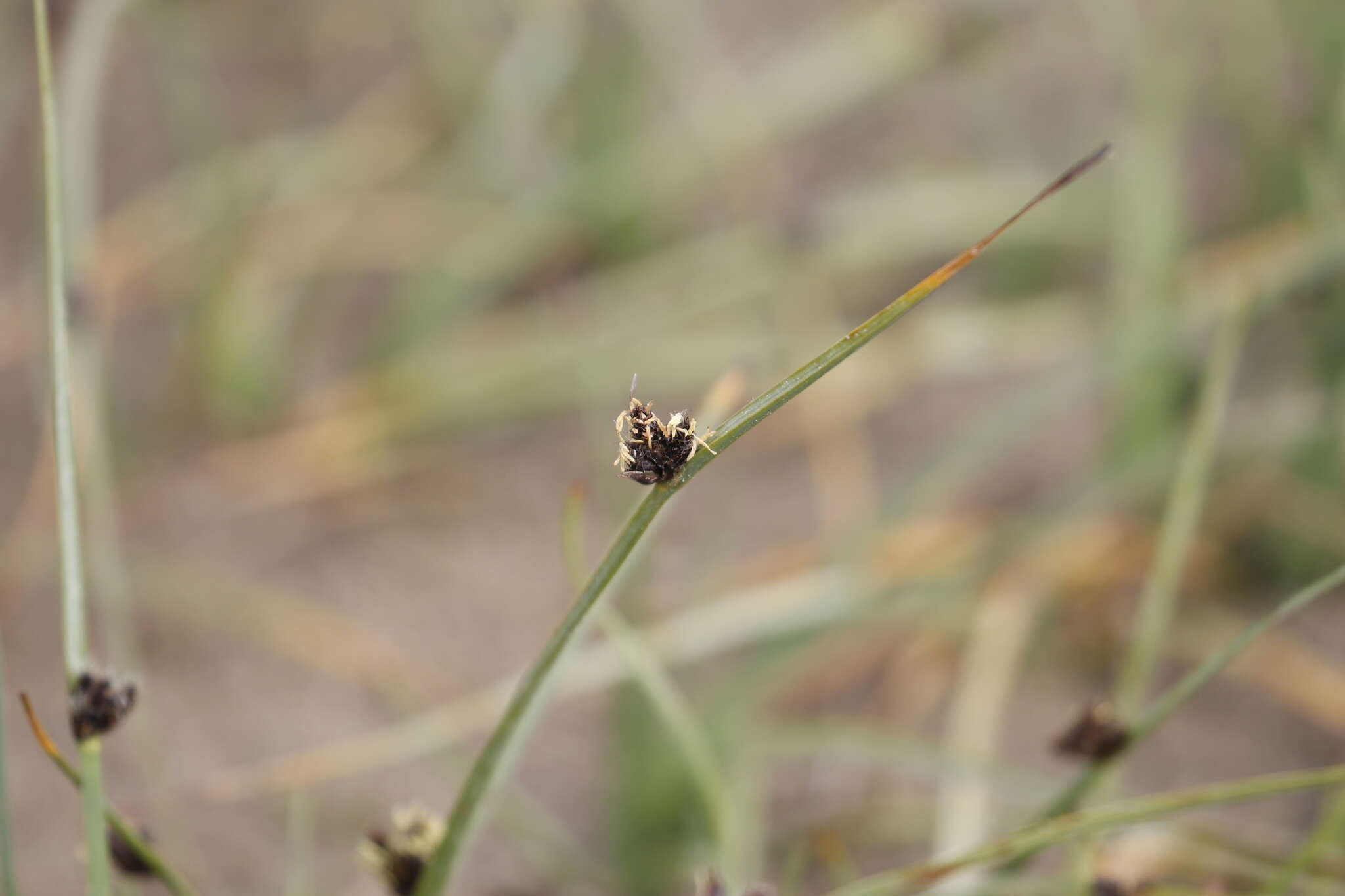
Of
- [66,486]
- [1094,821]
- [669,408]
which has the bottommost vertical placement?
[1094,821]

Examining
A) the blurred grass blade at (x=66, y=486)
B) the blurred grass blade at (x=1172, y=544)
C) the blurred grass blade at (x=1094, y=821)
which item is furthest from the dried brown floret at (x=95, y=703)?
the blurred grass blade at (x=1172, y=544)

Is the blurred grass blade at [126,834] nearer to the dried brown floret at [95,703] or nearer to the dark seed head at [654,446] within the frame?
the dried brown floret at [95,703]

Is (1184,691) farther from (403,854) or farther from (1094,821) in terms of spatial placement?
(403,854)

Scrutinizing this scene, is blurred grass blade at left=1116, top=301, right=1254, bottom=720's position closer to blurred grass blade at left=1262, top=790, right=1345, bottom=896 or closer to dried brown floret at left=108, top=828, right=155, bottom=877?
blurred grass blade at left=1262, top=790, right=1345, bottom=896

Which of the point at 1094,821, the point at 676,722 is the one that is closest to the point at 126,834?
the point at 676,722

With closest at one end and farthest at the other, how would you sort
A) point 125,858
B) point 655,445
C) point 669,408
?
point 655,445 < point 125,858 < point 669,408

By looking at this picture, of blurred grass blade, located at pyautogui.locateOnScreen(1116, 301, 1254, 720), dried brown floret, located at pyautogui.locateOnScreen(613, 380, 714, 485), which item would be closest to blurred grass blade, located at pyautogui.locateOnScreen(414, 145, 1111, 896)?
dried brown floret, located at pyautogui.locateOnScreen(613, 380, 714, 485)

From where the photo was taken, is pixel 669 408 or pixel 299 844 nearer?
pixel 299 844
